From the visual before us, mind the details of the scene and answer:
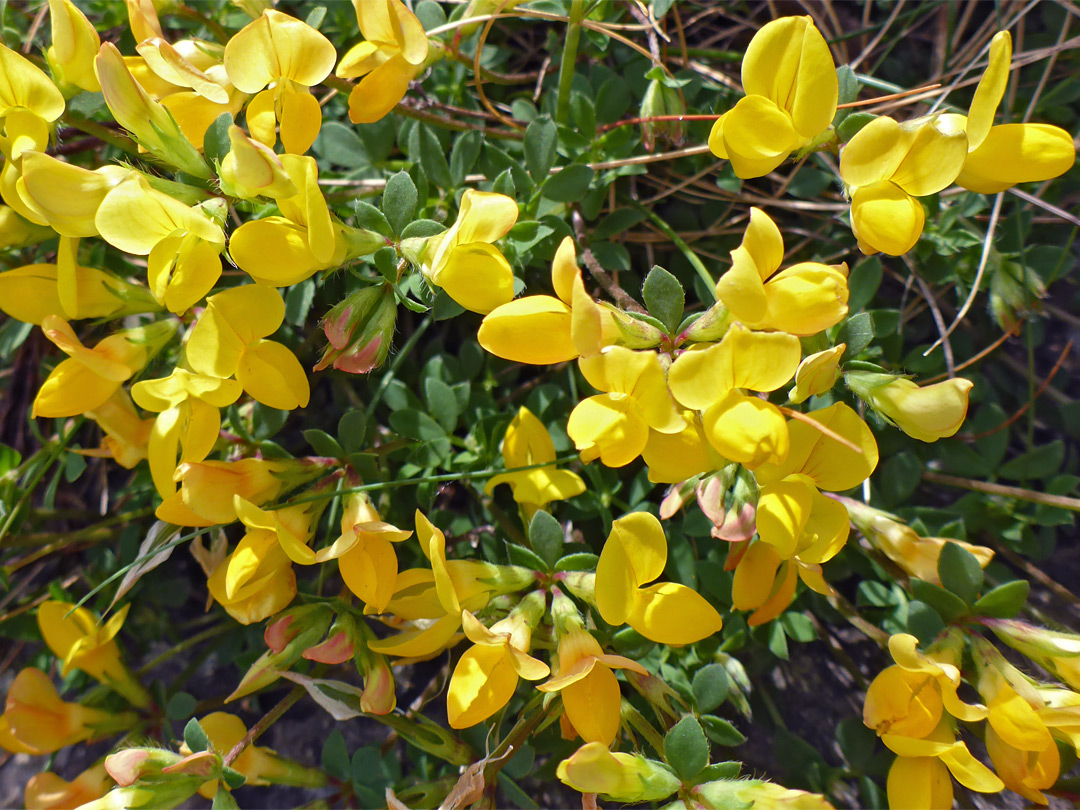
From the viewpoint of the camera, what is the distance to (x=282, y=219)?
1.31 meters

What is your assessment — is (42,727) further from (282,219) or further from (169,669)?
(282,219)

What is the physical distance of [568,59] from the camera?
5.58 feet

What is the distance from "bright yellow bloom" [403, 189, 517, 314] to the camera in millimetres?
1301

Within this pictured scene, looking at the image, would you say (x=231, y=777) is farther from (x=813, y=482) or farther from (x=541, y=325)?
(x=813, y=482)

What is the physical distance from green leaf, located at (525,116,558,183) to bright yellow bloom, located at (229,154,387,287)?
54 cm

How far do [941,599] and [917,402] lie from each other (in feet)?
1.60

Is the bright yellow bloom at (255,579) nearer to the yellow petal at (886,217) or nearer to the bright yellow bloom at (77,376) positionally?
the bright yellow bloom at (77,376)

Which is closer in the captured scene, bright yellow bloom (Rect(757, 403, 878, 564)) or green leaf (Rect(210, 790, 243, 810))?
bright yellow bloom (Rect(757, 403, 878, 564))

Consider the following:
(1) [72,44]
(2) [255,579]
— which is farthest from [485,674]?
(1) [72,44]

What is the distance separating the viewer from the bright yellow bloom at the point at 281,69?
4.35ft

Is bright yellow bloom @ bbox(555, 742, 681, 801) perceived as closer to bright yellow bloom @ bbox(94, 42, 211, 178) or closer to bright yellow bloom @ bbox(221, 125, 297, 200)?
bright yellow bloom @ bbox(221, 125, 297, 200)

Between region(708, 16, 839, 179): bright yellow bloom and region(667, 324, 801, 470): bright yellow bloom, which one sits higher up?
region(708, 16, 839, 179): bright yellow bloom

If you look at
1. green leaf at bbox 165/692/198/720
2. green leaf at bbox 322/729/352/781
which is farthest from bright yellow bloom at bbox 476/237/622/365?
green leaf at bbox 165/692/198/720

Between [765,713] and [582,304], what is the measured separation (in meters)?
1.41
